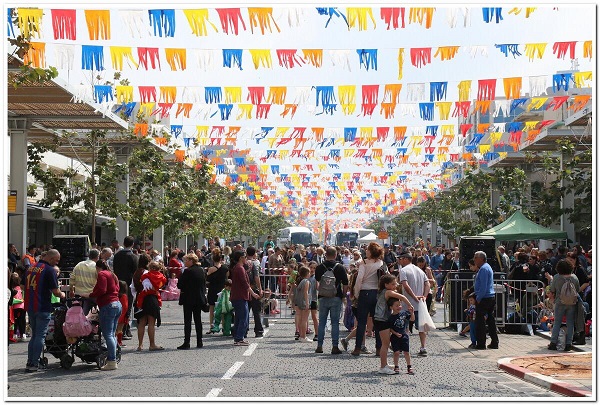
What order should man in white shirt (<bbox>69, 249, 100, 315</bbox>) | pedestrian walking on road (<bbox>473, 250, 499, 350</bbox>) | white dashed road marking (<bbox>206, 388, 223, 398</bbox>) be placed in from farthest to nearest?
pedestrian walking on road (<bbox>473, 250, 499, 350</bbox>) → man in white shirt (<bbox>69, 249, 100, 315</bbox>) → white dashed road marking (<bbox>206, 388, 223, 398</bbox>)

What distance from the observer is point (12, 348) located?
17.7m

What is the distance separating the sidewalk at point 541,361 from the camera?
41.2ft

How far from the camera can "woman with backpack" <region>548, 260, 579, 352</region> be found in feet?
56.4

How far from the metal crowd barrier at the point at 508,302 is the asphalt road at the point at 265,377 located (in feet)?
10.4

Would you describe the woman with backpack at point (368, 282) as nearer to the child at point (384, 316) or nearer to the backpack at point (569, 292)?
the child at point (384, 316)

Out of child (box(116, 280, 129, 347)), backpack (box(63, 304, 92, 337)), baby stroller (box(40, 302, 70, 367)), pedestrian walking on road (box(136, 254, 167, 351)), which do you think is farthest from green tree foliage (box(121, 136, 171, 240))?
backpack (box(63, 304, 92, 337))

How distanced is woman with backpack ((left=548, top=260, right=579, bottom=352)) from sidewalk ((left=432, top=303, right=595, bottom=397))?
0.27 meters

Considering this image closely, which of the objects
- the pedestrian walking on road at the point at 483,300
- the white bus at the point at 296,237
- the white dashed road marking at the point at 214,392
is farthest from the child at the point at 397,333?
the white bus at the point at 296,237

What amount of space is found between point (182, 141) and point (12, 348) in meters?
28.9

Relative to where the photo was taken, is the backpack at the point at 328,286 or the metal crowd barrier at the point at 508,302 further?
the metal crowd barrier at the point at 508,302

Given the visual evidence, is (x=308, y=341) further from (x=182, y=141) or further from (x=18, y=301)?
(x=182, y=141)

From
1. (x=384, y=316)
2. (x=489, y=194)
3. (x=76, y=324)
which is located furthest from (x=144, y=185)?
(x=384, y=316)

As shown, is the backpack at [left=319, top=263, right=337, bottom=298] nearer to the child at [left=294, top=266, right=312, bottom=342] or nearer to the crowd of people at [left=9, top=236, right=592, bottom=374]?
the crowd of people at [left=9, top=236, right=592, bottom=374]
